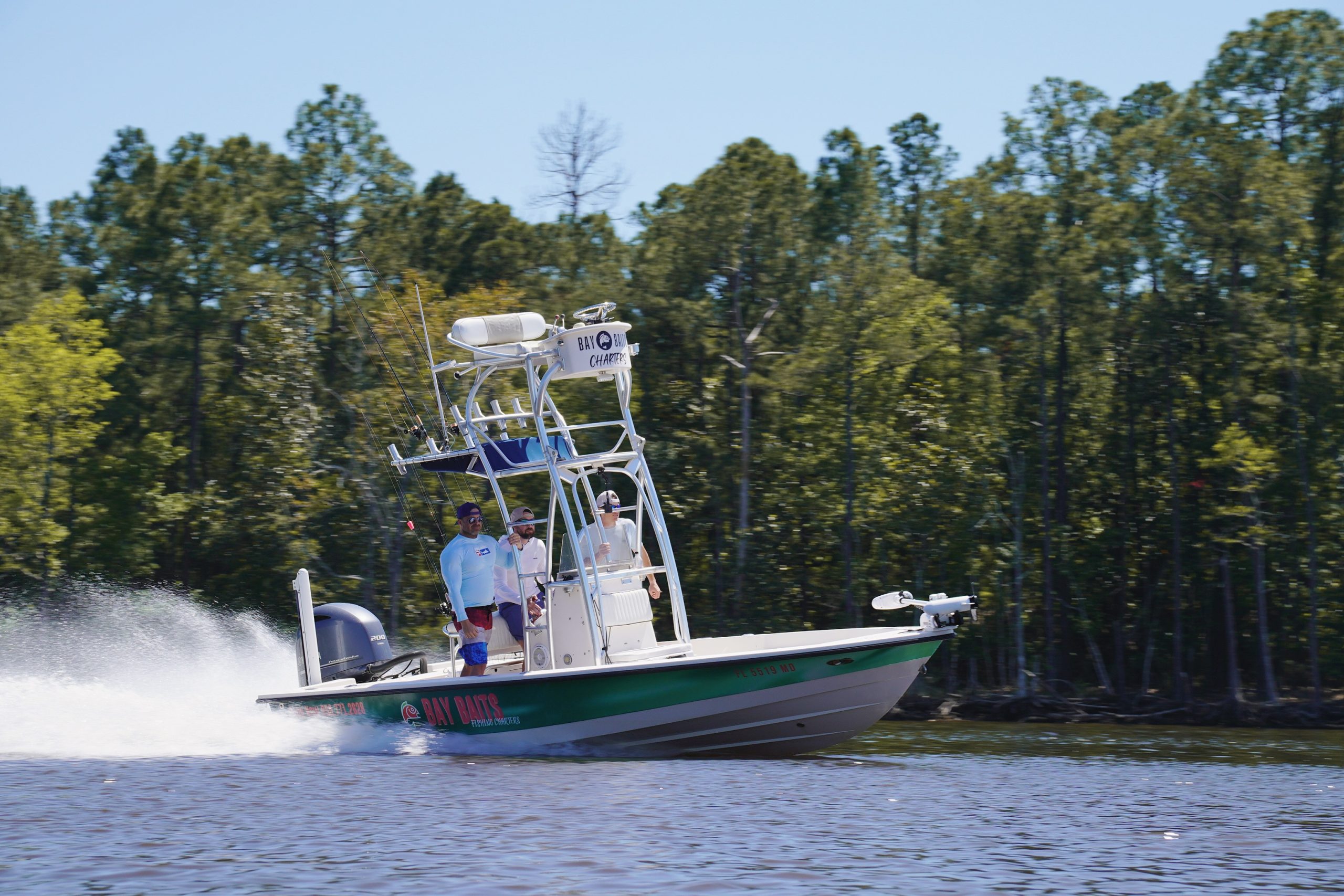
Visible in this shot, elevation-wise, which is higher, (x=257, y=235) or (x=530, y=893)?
(x=257, y=235)

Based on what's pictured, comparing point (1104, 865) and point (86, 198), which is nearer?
point (1104, 865)

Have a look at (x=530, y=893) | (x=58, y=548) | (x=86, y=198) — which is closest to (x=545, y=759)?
(x=530, y=893)

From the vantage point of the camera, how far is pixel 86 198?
141 ft

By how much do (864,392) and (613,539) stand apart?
1940 centimetres

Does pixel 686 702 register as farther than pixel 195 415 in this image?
No

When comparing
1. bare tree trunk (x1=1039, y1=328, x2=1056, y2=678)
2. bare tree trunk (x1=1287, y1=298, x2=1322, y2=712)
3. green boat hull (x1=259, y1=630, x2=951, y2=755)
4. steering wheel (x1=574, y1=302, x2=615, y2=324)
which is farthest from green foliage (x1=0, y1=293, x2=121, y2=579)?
bare tree trunk (x1=1287, y1=298, x2=1322, y2=712)

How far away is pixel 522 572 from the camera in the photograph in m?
14.4

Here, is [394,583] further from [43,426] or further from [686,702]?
[686,702]

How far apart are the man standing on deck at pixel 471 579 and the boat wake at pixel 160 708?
3.20 ft

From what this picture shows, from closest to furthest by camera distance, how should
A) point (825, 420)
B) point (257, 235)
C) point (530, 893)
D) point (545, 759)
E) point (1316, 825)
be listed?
point (530, 893), point (1316, 825), point (545, 759), point (825, 420), point (257, 235)

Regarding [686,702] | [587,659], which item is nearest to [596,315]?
[587,659]

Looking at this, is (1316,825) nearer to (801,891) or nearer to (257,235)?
(801,891)

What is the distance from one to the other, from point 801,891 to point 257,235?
32.2 m

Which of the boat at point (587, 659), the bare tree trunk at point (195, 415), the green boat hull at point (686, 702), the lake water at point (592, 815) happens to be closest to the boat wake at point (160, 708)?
the lake water at point (592, 815)
